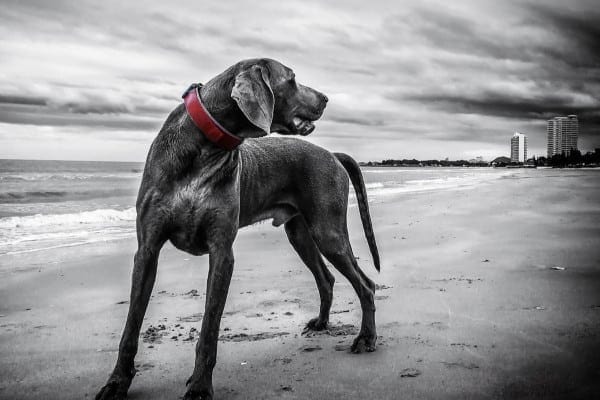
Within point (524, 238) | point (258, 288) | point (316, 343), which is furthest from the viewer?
point (524, 238)

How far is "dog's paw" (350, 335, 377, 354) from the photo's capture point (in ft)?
13.0

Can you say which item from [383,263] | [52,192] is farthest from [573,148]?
[383,263]

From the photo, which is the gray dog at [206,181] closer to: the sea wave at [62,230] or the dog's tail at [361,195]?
the dog's tail at [361,195]

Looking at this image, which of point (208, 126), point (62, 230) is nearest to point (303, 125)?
point (208, 126)

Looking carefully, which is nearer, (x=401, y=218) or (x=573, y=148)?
(x=401, y=218)

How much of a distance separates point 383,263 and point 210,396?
4428mm

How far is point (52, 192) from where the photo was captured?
24.3 meters

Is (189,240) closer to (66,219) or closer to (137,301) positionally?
(137,301)

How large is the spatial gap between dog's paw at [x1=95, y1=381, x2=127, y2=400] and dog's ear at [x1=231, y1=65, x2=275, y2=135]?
1765 mm

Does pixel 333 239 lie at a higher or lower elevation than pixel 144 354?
higher

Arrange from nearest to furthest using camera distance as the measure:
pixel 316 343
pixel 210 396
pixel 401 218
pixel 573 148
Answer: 1. pixel 210 396
2. pixel 316 343
3. pixel 401 218
4. pixel 573 148

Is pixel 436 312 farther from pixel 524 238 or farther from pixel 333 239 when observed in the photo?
pixel 524 238

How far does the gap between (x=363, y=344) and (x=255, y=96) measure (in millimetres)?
2019

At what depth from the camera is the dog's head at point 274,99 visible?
323 centimetres
